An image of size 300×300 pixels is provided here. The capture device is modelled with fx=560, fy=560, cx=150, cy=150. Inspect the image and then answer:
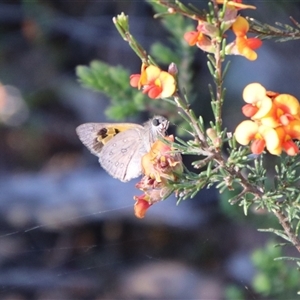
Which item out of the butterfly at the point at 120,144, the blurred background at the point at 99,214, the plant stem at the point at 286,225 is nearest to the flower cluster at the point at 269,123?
the plant stem at the point at 286,225

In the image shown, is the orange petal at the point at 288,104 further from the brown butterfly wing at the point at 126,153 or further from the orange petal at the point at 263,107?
the brown butterfly wing at the point at 126,153

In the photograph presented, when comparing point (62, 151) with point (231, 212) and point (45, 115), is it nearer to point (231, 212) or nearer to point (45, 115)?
point (45, 115)

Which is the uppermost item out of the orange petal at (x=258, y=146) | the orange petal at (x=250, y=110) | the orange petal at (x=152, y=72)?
the orange petal at (x=152, y=72)

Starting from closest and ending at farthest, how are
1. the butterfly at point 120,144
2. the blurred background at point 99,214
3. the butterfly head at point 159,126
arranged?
the butterfly head at point 159,126 < the butterfly at point 120,144 < the blurred background at point 99,214

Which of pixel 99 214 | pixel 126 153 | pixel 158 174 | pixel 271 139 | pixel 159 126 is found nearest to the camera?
pixel 271 139

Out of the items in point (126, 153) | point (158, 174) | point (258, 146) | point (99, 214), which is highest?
point (258, 146)

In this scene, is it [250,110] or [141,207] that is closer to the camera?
[250,110]

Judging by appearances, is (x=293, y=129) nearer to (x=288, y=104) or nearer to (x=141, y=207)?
(x=288, y=104)

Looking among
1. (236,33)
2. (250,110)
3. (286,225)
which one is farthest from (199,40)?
(286,225)
